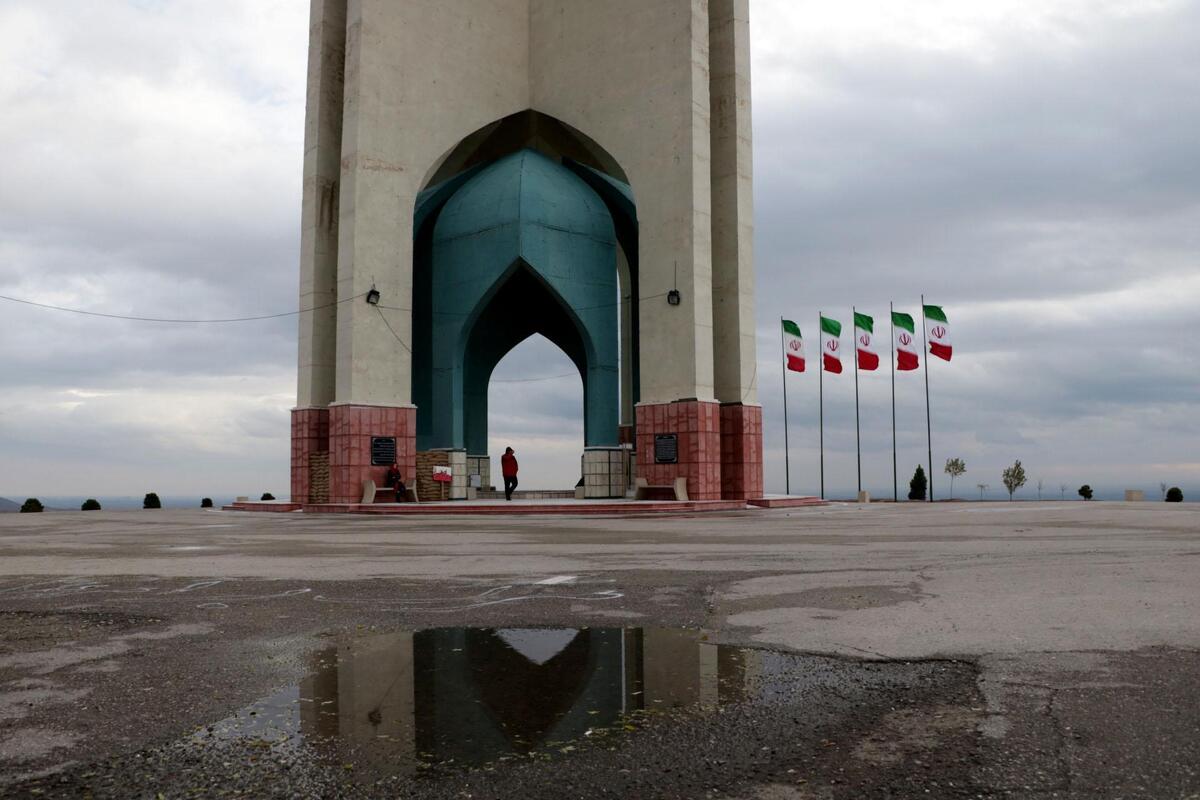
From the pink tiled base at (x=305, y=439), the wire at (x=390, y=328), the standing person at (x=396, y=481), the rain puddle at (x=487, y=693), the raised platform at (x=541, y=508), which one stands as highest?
the wire at (x=390, y=328)

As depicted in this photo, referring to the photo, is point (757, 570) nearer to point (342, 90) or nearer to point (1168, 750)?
point (1168, 750)

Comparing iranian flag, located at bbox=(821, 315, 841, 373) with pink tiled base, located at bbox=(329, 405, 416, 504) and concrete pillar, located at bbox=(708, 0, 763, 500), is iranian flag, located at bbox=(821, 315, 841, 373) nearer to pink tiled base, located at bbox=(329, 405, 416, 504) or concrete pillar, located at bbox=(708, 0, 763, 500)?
concrete pillar, located at bbox=(708, 0, 763, 500)

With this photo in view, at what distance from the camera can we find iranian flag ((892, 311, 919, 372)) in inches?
1713

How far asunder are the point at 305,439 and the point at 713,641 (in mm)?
30521

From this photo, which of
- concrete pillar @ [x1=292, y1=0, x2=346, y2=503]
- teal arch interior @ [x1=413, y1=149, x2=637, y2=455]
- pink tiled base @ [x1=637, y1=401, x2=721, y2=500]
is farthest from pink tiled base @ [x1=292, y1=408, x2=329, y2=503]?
pink tiled base @ [x1=637, y1=401, x2=721, y2=500]

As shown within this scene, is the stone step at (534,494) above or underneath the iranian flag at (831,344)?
underneath

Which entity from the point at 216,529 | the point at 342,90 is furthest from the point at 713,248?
the point at 216,529

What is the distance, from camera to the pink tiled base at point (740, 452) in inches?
1275

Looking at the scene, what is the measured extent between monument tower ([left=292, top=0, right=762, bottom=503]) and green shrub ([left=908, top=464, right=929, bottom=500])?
16.2 m

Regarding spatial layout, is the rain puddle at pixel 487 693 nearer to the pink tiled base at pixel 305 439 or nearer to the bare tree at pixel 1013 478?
the pink tiled base at pixel 305 439

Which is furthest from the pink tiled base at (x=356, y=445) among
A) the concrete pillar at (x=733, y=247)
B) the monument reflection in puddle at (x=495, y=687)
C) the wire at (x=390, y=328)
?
the monument reflection in puddle at (x=495, y=687)

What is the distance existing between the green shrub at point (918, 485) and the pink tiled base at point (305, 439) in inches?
1080

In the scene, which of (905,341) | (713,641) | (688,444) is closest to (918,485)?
(905,341)

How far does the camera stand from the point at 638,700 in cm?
431
